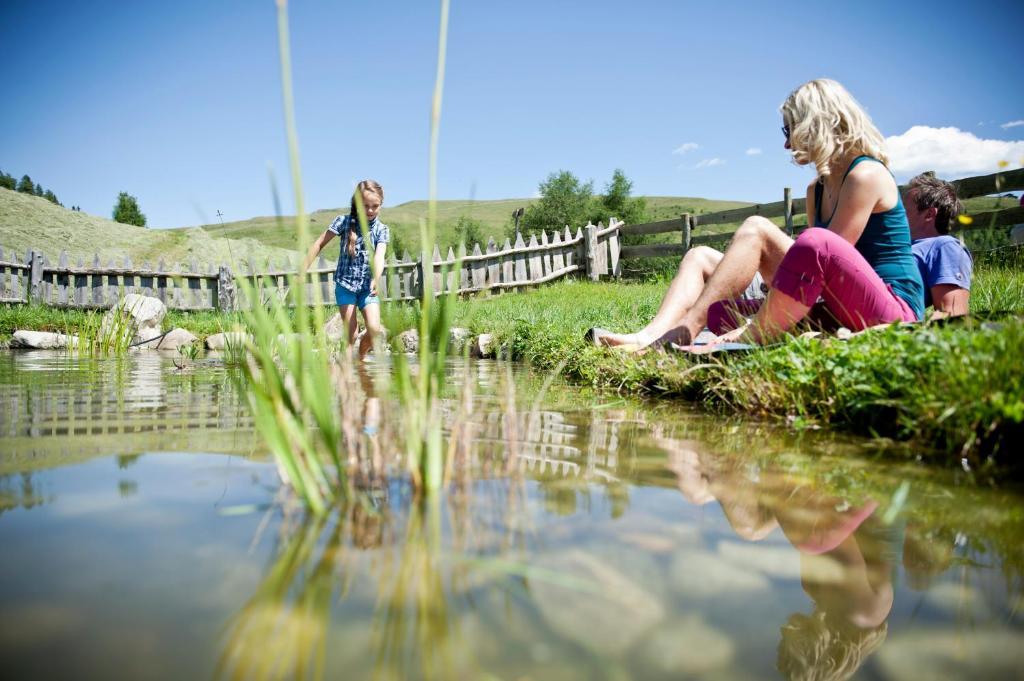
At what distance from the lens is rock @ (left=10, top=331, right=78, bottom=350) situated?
9828mm

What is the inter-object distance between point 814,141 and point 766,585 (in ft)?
8.69

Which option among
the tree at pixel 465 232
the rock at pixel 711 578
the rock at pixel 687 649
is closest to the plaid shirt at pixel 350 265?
the tree at pixel 465 232

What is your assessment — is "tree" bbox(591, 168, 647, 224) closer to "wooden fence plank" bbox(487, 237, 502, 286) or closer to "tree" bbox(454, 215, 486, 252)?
"tree" bbox(454, 215, 486, 252)

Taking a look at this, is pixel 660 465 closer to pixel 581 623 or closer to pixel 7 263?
pixel 581 623

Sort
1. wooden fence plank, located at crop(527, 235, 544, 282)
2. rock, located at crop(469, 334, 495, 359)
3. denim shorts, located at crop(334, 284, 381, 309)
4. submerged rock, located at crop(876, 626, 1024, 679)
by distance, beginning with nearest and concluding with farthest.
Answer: submerged rock, located at crop(876, 626, 1024, 679) → denim shorts, located at crop(334, 284, 381, 309) → rock, located at crop(469, 334, 495, 359) → wooden fence plank, located at crop(527, 235, 544, 282)

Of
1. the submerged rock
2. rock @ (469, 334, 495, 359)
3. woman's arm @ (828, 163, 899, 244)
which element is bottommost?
the submerged rock

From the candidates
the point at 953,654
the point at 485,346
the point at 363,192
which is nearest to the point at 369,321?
the point at 363,192

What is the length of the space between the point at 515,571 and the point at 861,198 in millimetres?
2710

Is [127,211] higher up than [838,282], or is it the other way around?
[127,211]

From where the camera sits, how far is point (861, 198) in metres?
2.95

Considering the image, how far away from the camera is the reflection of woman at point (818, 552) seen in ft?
2.79

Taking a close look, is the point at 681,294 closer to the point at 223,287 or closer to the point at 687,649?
the point at 687,649

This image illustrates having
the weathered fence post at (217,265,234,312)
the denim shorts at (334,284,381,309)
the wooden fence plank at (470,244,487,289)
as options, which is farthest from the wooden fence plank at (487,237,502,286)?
the denim shorts at (334,284,381,309)

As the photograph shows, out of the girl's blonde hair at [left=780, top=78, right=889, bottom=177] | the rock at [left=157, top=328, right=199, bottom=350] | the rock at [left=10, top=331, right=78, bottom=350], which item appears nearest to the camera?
→ the girl's blonde hair at [left=780, top=78, right=889, bottom=177]
